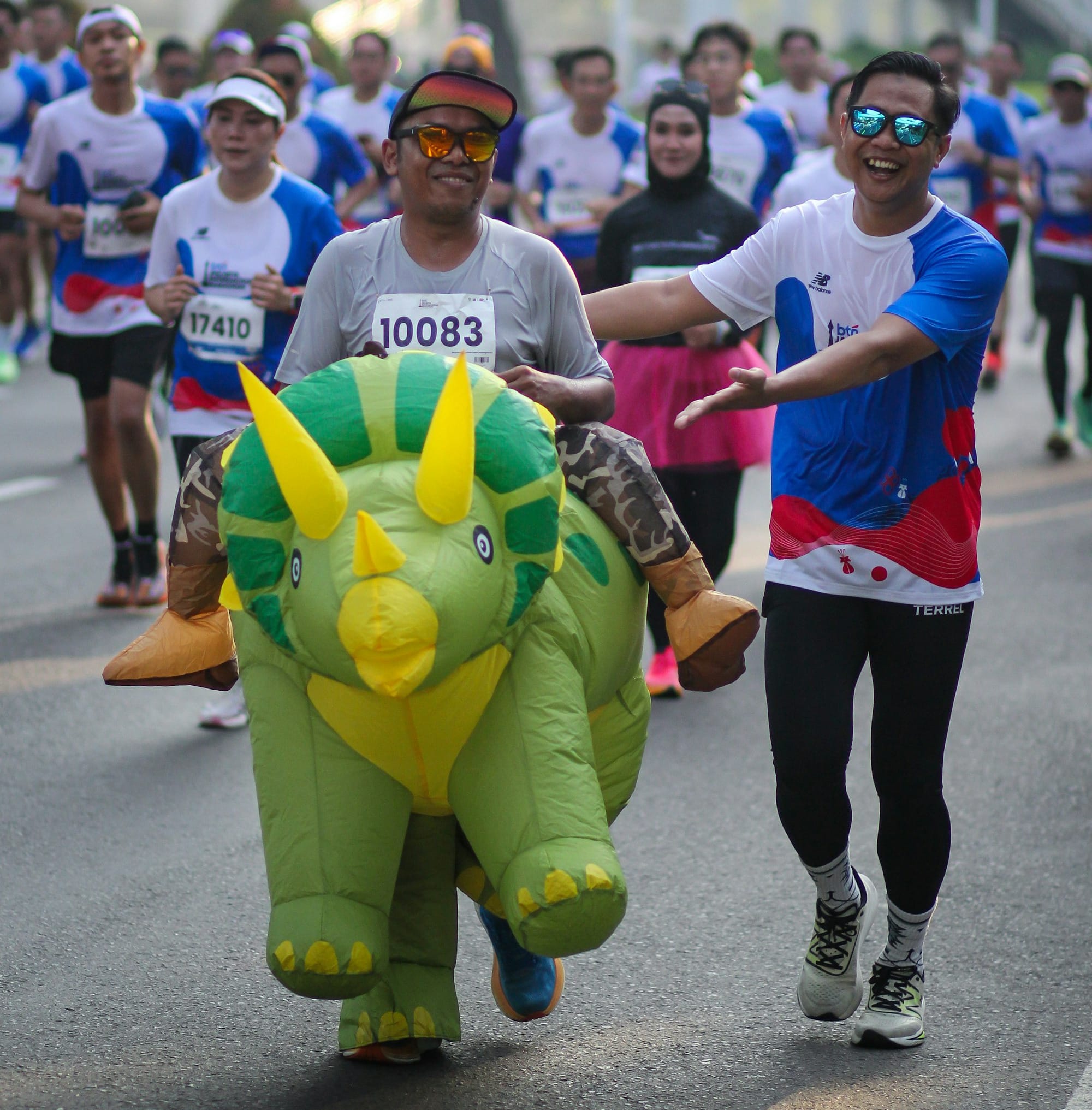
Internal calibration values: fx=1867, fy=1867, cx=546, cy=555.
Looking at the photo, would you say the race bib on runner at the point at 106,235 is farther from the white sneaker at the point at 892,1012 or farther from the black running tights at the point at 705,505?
the white sneaker at the point at 892,1012

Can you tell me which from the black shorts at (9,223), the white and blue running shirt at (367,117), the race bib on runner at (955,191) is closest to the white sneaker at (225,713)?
the white and blue running shirt at (367,117)

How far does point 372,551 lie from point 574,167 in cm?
804

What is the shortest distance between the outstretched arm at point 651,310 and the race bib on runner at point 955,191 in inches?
312

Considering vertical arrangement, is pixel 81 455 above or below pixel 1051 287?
below

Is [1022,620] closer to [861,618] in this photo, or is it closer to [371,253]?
[861,618]

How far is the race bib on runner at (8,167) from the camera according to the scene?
1275 cm

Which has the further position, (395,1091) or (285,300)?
(285,300)

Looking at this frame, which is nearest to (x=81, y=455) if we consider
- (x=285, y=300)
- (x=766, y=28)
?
(x=285, y=300)

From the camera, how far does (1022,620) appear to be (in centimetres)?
800

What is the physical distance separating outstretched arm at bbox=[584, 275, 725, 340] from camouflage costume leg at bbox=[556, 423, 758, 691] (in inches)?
17.7

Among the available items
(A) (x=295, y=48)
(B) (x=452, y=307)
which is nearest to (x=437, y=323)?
(B) (x=452, y=307)

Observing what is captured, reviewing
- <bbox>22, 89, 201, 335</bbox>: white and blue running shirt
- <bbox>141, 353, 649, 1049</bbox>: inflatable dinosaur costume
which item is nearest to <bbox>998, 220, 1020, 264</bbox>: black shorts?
<bbox>22, 89, 201, 335</bbox>: white and blue running shirt

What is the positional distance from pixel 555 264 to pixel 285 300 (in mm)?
2214

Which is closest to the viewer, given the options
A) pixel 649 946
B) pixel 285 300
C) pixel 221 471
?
pixel 221 471
